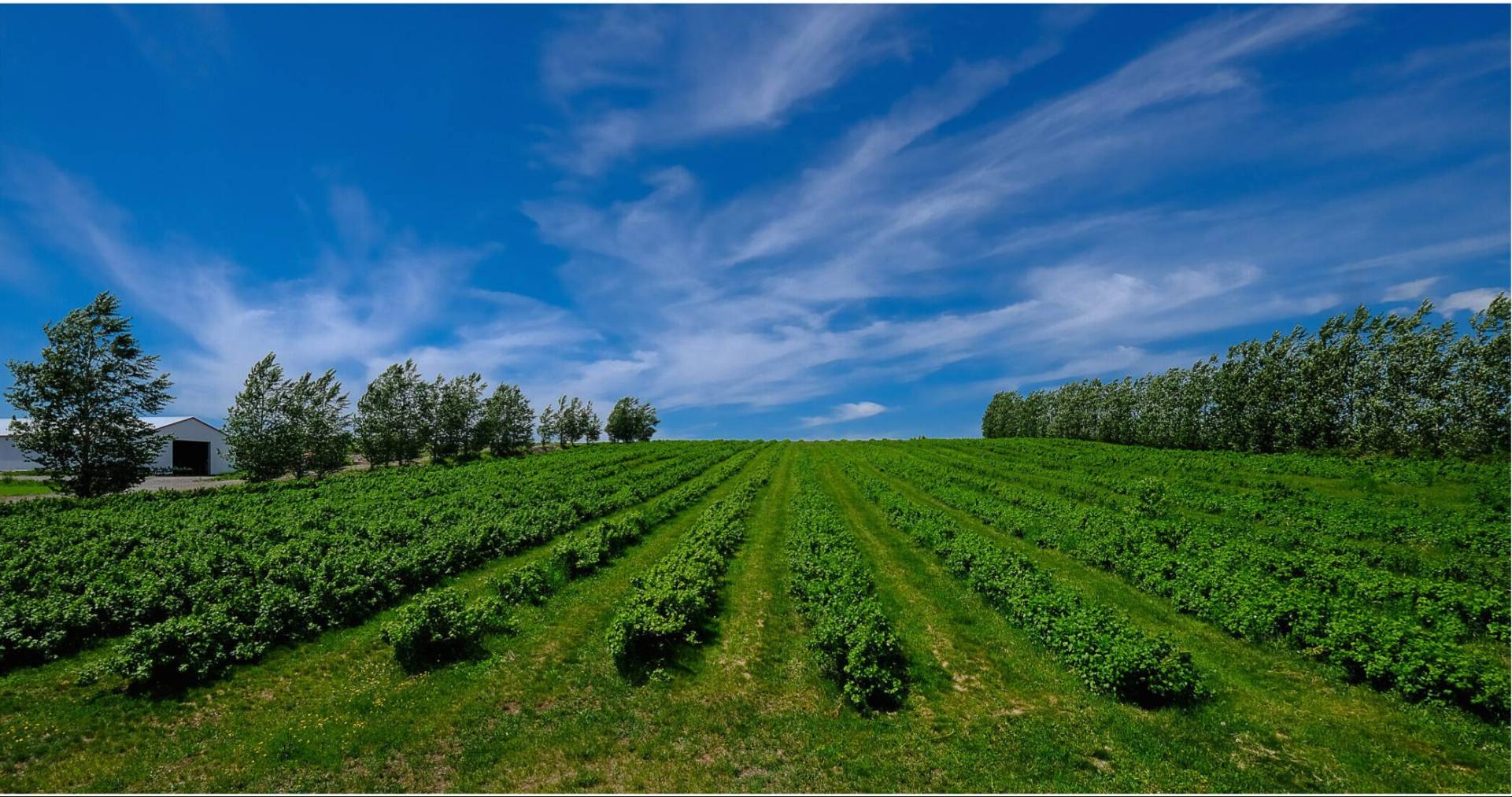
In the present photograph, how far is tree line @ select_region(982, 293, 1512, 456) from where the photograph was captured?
176 feet

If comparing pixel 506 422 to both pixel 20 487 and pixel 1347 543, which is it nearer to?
pixel 20 487

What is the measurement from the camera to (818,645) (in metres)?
14.7

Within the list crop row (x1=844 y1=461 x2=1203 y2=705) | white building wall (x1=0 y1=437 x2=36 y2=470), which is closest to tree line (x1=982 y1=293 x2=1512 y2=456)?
crop row (x1=844 y1=461 x2=1203 y2=705)

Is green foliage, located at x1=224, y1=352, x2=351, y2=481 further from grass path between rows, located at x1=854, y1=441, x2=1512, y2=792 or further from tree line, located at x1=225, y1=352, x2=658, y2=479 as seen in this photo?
grass path between rows, located at x1=854, y1=441, x2=1512, y2=792

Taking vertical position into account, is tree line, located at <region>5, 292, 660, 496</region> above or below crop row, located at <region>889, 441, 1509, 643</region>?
above

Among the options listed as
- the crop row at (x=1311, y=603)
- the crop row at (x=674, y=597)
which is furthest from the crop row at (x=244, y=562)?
the crop row at (x=1311, y=603)

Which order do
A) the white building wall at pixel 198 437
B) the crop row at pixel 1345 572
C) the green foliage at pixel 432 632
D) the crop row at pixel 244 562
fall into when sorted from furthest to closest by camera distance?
the white building wall at pixel 198 437 → the crop row at pixel 1345 572 → the green foliage at pixel 432 632 → the crop row at pixel 244 562

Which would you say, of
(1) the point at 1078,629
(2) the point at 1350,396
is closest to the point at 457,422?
(1) the point at 1078,629

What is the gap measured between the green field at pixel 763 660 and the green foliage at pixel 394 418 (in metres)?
54.8

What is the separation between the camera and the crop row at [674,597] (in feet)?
47.6

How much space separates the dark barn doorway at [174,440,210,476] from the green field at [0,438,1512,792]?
70.8 m

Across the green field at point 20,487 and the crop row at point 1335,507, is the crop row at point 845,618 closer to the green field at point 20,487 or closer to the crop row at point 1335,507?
the crop row at point 1335,507

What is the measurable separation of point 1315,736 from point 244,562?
3082 centimetres

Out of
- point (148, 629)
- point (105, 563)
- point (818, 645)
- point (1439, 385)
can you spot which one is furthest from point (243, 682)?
point (1439, 385)
